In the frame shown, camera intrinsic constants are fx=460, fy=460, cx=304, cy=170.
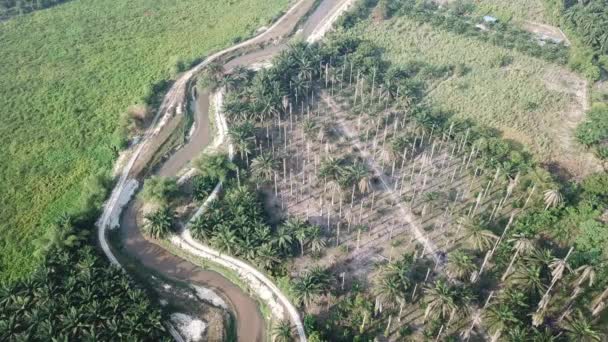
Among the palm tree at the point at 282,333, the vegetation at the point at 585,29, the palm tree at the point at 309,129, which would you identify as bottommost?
the palm tree at the point at 282,333

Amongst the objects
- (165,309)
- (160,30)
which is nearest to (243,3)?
(160,30)

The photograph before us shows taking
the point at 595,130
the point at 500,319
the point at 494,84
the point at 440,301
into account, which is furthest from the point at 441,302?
the point at 494,84

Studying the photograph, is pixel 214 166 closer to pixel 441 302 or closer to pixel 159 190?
pixel 159 190

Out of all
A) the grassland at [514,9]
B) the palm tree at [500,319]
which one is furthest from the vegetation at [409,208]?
the grassland at [514,9]

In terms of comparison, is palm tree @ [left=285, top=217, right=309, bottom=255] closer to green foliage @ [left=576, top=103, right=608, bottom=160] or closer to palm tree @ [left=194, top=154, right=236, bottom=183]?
palm tree @ [left=194, top=154, right=236, bottom=183]

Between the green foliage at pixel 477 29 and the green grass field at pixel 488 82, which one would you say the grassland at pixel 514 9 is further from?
the green grass field at pixel 488 82

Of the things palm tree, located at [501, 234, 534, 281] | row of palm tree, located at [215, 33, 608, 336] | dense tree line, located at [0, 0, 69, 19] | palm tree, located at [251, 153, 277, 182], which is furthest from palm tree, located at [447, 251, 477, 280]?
dense tree line, located at [0, 0, 69, 19]
